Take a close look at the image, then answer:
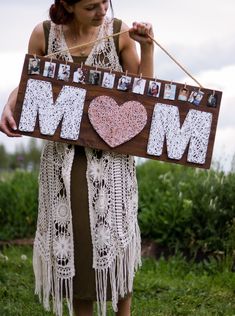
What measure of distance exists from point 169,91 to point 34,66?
25.6 inches

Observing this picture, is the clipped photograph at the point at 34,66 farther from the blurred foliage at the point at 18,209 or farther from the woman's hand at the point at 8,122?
the blurred foliage at the point at 18,209

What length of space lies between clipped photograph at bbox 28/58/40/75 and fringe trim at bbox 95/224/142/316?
93 centimetres

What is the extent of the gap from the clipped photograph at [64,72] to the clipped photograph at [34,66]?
0.34ft

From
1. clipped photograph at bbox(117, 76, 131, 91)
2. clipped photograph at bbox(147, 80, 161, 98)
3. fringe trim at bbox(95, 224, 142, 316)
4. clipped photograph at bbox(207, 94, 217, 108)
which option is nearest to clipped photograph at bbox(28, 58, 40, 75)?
clipped photograph at bbox(117, 76, 131, 91)

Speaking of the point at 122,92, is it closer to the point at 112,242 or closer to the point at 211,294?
the point at 112,242

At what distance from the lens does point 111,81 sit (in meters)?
3.91

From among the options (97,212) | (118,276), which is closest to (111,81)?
(97,212)

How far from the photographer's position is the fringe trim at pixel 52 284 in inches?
158

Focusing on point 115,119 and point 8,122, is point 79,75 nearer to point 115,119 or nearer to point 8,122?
point 115,119

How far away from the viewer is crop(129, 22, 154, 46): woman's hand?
3.87 metres

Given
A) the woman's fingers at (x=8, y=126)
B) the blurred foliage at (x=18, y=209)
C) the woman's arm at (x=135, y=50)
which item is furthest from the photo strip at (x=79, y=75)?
the blurred foliage at (x=18, y=209)

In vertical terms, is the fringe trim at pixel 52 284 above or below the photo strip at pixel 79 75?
below

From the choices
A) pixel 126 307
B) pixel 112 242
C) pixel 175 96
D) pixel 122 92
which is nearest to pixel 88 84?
pixel 122 92

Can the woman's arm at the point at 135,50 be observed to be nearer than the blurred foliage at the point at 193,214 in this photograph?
Yes
